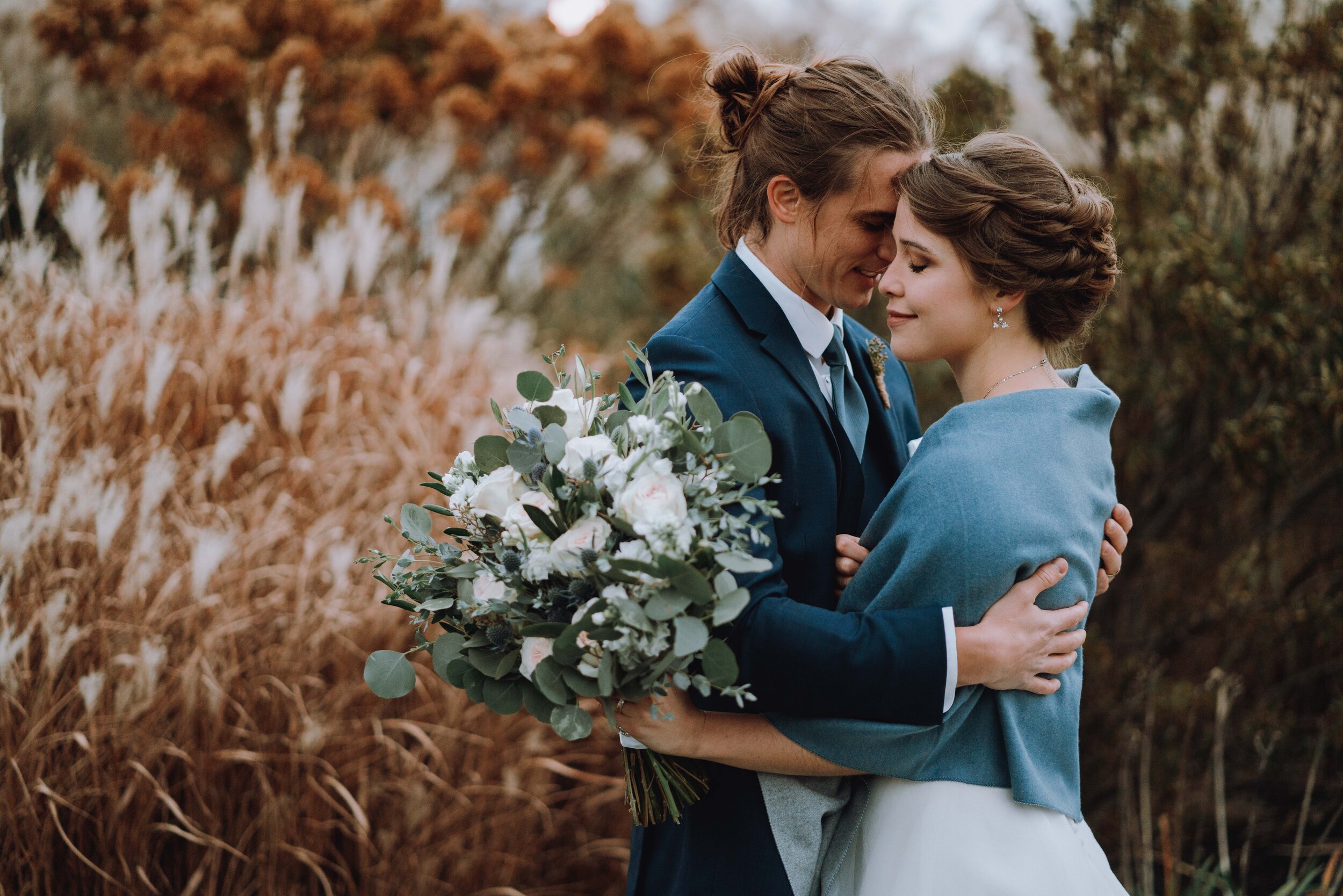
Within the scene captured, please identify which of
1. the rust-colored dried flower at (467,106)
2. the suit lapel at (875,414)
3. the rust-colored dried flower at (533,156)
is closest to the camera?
the suit lapel at (875,414)

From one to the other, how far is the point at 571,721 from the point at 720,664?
27cm

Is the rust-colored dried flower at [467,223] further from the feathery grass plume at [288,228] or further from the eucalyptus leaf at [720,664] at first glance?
the eucalyptus leaf at [720,664]

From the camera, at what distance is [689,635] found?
144cm

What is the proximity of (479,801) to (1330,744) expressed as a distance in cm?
309

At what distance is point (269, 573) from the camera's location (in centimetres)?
302

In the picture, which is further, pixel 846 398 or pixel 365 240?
pixel 365 240

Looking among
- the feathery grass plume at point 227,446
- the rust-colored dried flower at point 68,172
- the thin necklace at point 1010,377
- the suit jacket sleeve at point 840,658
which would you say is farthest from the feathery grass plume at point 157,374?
the thin necklace at point 1010,377

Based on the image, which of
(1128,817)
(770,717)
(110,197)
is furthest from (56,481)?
(1128,817)

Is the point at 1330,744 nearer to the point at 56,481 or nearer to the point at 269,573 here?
the point at 269,573

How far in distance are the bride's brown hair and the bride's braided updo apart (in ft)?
0.40

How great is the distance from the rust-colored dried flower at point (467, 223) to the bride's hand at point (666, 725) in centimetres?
420

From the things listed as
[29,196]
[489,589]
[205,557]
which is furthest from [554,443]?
[29,196]

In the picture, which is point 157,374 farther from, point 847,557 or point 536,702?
point 847,557

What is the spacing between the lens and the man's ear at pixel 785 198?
6.38 ft
